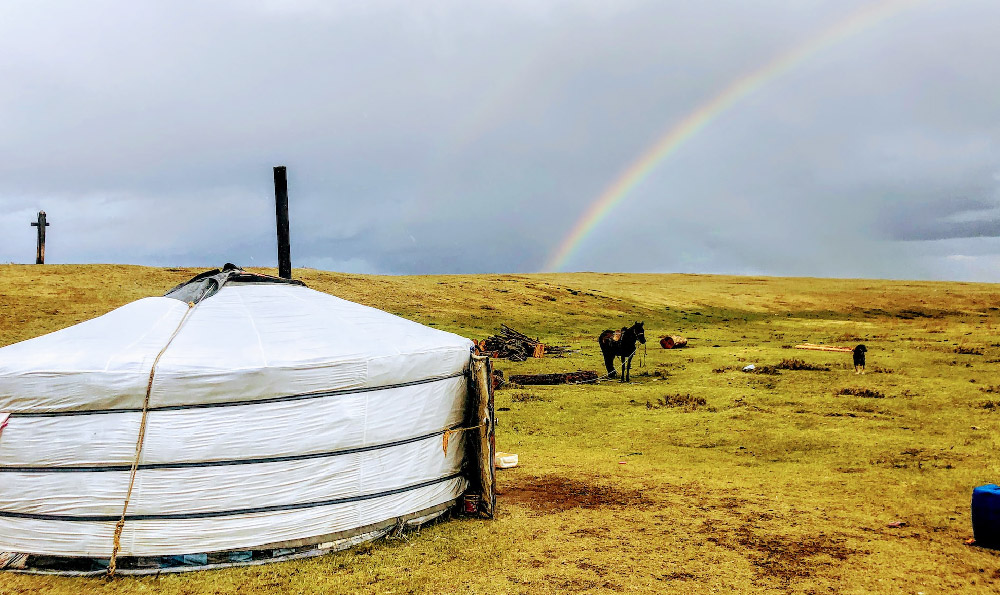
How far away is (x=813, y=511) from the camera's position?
7.42 m

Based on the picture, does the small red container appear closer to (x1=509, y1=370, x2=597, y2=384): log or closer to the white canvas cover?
the white canvas cover

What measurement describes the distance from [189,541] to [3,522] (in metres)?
1.61

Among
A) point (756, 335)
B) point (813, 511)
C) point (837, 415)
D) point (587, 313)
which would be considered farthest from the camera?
point (587, 313)

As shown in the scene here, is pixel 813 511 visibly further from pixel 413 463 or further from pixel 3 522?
pixel 3 522

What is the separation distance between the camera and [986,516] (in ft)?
20.0

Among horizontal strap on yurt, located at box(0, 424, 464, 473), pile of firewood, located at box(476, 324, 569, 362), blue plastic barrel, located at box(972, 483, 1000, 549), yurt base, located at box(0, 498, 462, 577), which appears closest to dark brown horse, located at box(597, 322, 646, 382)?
pile of firewood, located at box(476, 324, 569, 362)

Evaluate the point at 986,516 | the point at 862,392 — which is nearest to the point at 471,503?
the point at 986,516

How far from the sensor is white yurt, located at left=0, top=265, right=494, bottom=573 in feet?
18.5

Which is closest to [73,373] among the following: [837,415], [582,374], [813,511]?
[813,511]

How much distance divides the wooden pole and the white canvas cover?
3.26 m

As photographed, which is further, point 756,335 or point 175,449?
point 756,335

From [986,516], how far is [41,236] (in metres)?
42.8

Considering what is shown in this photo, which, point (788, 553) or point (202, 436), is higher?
point (202, 436)

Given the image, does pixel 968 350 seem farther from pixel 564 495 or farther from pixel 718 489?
pixel 564 495
